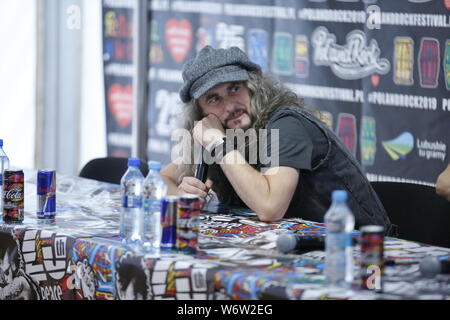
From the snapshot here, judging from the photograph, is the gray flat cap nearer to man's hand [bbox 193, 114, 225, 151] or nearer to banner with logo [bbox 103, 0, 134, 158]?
man's hand [bbox 193, 114, 225, 151]

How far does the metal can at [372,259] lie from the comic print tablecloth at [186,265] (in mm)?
26

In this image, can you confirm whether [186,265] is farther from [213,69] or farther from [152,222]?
[213,69]

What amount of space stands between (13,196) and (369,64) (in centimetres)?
214

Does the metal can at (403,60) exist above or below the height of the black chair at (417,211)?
above

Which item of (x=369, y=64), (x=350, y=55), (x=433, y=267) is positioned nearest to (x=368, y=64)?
(x=369, y=64)

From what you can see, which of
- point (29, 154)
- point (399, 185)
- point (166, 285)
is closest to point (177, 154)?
point (399, 185)

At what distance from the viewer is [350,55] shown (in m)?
4.11

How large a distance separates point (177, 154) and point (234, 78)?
517mm

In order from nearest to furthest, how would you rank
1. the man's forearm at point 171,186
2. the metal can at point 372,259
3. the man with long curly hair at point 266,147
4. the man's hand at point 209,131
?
the metal can at point 372,259, the man with long curly hair at point 266,147, the man's hand at point 209,131, the man's forearm at point 171,186

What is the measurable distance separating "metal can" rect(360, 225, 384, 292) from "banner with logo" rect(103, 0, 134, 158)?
3871mm

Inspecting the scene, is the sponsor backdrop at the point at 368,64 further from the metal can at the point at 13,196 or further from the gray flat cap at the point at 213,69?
the metal can at the point at 13,196

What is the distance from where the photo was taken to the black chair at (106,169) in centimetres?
376

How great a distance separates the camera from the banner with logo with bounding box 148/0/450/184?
12.4 ft

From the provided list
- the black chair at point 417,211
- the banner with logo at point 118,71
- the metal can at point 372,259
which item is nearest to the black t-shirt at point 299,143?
→ the black chair at point 417,211
